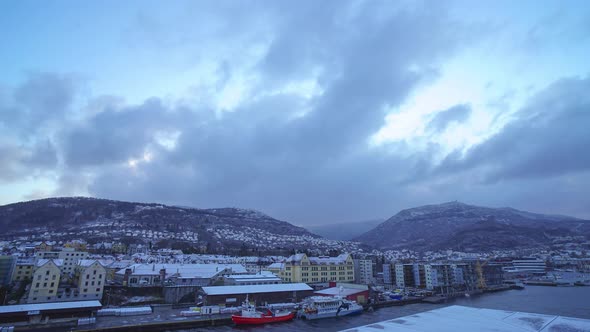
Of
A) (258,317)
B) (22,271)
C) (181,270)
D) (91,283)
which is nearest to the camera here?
(258,317)

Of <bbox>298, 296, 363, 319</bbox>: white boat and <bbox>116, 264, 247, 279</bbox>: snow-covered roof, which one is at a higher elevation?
<bbox>116, 264, 247, 279</bbox>: snow-covered roof

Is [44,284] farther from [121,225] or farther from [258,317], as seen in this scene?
[121,225]

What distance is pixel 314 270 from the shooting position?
198ft

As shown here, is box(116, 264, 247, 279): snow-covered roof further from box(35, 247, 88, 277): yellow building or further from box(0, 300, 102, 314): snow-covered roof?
box(0, 300, 102, 314): snow-covered roof

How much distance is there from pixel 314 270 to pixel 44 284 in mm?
41714

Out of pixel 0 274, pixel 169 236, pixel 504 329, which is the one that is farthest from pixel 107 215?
pixel 504 329

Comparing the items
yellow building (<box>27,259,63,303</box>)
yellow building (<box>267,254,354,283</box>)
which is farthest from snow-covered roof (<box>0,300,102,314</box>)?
yellow building (<box>267,254,354,283</box>)

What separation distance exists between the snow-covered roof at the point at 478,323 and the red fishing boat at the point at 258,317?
1801 cm

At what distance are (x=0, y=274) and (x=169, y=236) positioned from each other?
10800 centimetres

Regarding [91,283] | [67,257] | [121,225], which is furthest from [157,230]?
[91,283]

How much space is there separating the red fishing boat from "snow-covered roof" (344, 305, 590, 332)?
18.0m

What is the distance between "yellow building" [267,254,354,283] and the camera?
194 ft

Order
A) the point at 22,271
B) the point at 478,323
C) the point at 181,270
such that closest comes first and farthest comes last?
the point at 478,323
the point at 22,271
the point at 181,270

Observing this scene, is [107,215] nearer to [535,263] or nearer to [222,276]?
[222,276]
